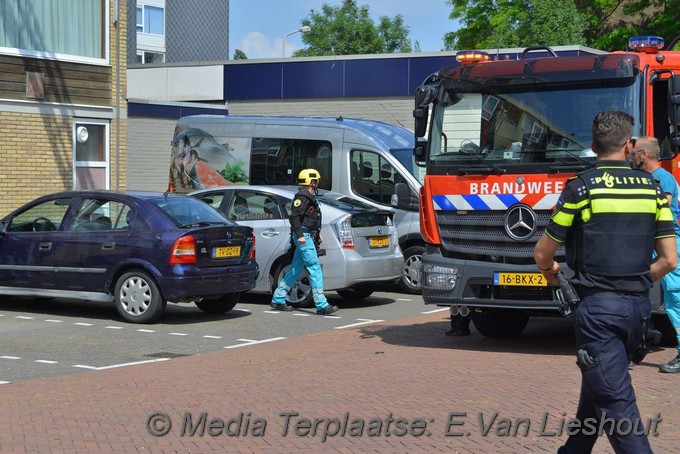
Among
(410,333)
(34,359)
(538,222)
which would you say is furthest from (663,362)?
(34,359)

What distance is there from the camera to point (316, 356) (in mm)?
10297

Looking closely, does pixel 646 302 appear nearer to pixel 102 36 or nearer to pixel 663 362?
pixel 663 362

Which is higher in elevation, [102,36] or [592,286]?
[102,36]

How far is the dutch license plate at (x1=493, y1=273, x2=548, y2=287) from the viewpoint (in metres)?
9.85

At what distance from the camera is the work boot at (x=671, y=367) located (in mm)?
9203

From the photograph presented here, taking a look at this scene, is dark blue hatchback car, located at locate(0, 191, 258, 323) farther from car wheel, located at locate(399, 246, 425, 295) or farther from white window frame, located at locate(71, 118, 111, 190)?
white window frame, located at locate(71, 118, 111, 190)

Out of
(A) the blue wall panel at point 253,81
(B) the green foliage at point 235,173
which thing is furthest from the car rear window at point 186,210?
(A) the blue wall panel at point 253,81

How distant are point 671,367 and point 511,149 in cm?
251

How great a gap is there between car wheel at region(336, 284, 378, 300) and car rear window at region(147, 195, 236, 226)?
2600 mm

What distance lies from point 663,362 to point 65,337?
243 inches

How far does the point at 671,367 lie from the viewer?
9.21 meters

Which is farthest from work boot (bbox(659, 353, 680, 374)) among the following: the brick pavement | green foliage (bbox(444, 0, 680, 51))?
green foliage (bbox(444, 0, 680, 51))

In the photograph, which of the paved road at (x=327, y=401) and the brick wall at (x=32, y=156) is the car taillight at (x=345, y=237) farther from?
the brick wall at (x=32, y=156)

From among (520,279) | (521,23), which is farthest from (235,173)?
(521,23)
